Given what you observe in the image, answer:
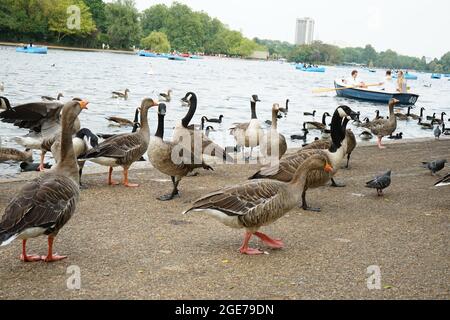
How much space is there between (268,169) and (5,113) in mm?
5728

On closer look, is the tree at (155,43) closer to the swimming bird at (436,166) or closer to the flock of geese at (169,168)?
the flock of geese at (169,168)

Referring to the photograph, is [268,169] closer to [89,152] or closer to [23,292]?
[89,152]

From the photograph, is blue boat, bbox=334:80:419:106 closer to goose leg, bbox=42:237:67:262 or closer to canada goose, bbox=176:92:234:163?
canada goose, bbox=176:92:234:163

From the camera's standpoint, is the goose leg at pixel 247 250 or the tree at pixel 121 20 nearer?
the goose leg at pixel 247 250

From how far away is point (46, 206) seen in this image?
557 cm

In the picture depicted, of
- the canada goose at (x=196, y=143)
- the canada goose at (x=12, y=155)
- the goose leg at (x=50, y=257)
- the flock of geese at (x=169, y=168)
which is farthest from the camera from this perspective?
the canada goose at (x=196, y=143)

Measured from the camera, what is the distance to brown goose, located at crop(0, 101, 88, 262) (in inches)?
209

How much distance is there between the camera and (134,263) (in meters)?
5.97

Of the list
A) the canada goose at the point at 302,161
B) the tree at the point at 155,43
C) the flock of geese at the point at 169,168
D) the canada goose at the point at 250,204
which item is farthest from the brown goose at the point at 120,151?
the tree at the point at 155,43

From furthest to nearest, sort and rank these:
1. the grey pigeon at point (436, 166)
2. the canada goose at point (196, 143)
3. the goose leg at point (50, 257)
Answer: the grey pigeon at point (436, 166) < the canada goose at point (196, 143) < the goose leg at point (50, 257)

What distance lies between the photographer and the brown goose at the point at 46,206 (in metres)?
5.30

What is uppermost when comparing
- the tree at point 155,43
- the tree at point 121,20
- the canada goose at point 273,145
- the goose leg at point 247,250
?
the tree at point 121,20

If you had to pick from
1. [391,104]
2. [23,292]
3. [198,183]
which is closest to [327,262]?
[23,292]

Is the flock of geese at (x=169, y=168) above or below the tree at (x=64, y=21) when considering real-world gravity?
below
